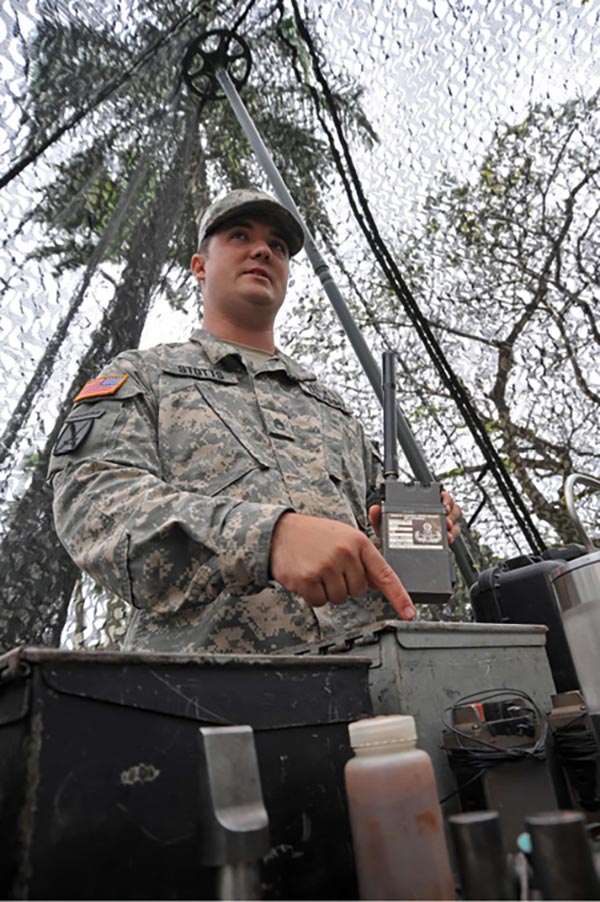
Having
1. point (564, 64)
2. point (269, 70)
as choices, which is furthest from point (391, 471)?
point (269, 70)

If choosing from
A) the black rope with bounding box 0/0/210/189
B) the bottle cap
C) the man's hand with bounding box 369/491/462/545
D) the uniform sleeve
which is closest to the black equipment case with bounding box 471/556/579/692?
the man's hand with bounding box 369/491/462/545

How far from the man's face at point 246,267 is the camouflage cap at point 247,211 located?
0.06 ft

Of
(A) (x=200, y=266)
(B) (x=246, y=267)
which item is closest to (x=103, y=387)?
(B) (x=246, y=267)

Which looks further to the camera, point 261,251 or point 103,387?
point 261,251

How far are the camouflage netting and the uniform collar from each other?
12.9 inches

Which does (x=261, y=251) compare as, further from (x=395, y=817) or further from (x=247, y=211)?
(x=395, y=817)

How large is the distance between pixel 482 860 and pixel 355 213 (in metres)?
2.15

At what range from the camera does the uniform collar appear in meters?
1.49

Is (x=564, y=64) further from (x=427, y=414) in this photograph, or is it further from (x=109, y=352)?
(x=109, y=352)

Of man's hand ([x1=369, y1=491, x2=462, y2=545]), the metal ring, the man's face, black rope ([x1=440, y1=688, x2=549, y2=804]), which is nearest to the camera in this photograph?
black rope ([x1=440, y1=688, x2=549, y2=804])

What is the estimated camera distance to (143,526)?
0.96 meters

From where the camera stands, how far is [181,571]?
0.96m

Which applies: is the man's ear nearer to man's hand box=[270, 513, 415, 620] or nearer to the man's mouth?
the man's mouth

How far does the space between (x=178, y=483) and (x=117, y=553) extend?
307mm
